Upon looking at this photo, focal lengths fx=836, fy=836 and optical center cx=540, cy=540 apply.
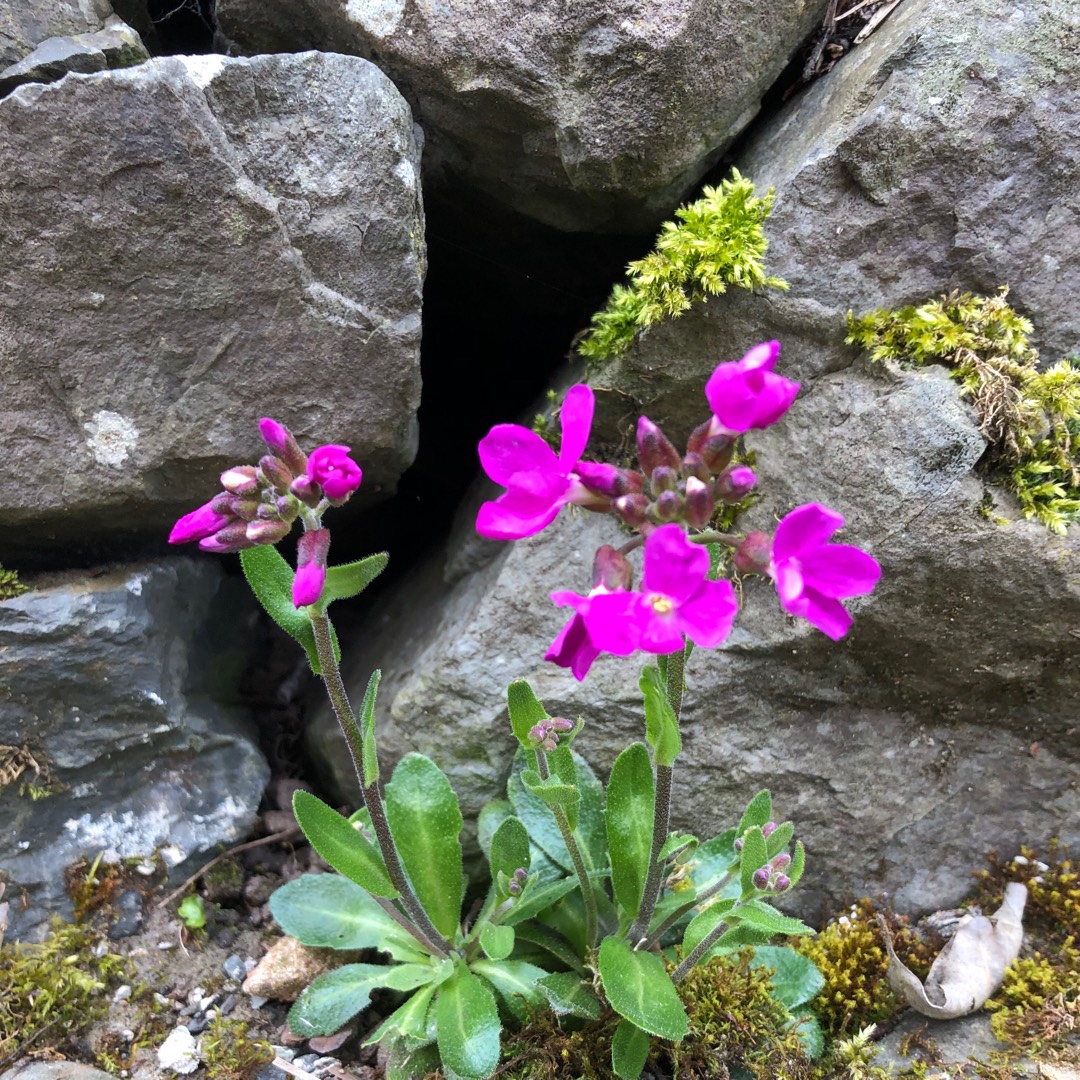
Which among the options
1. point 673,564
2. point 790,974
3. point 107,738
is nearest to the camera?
point 673,564

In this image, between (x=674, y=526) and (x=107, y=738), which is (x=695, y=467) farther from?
(x=107, y=738)

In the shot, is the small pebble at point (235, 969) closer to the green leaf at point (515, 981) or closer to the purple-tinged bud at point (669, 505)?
the green leaf at point (515, 981)

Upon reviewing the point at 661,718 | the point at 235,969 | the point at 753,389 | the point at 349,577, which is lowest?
the point at 235,969

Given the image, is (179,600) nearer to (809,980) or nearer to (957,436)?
(809,980)

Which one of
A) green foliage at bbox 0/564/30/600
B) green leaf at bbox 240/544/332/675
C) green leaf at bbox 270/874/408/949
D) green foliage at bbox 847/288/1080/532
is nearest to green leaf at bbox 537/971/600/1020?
green leaf at bbox 270/874/408/949

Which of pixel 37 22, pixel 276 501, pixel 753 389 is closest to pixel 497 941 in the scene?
pixel 276 501

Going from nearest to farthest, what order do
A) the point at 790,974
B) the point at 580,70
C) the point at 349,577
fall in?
1. the point at 349,577
2. the point at 580,70
3. the point at 790,974

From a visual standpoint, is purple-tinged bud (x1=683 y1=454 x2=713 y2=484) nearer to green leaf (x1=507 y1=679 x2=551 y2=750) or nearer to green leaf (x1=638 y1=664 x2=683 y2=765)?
green leaf (x1=638 y1=664 x2=683 y2=765)
